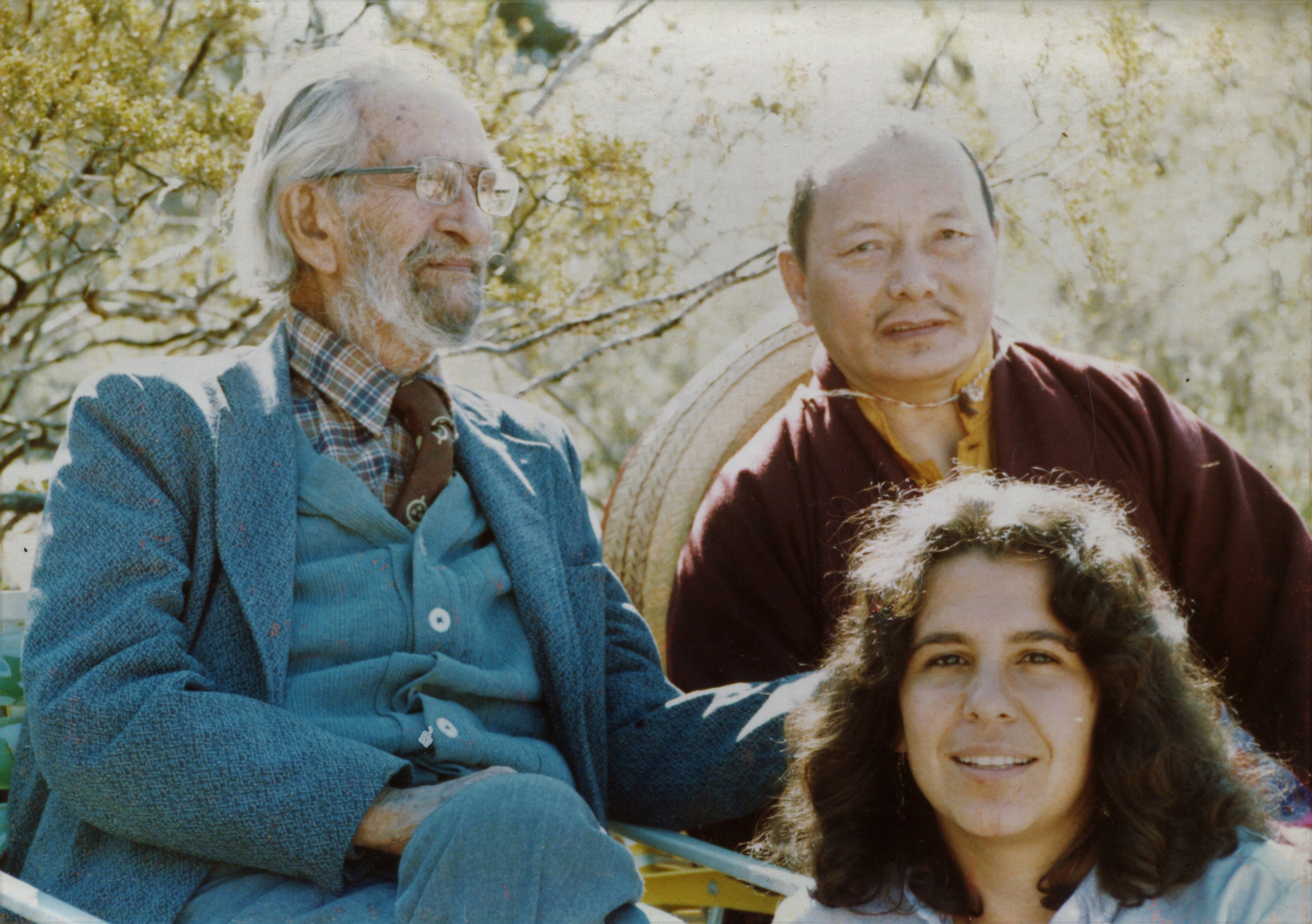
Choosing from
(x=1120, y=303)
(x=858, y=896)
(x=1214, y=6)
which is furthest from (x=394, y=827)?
(x=1120, y=303)

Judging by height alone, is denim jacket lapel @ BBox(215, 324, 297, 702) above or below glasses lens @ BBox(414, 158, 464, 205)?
below

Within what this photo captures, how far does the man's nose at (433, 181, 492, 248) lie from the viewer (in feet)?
7.50

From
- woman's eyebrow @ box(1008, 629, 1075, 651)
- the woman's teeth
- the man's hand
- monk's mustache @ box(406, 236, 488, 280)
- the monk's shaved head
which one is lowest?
the man's hand

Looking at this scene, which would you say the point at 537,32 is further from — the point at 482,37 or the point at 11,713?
the point at 11,713

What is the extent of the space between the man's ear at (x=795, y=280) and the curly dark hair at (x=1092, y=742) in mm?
836

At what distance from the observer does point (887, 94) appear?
128 inches

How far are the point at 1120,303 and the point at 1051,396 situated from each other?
77.0 inches

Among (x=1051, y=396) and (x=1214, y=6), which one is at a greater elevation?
(x=1214, y=6)

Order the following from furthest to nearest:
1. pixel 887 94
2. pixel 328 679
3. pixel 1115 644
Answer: pixel 887 94 → pixel 328 679 → pixel 1115 644

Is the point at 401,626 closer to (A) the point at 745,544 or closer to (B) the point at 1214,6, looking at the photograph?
(A) the point at 745,544

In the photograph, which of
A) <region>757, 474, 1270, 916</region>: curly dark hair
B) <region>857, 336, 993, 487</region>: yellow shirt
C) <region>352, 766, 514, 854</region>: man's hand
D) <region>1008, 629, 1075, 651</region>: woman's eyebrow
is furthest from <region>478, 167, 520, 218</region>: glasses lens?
<region>1008, 629, 1075, 651</region>: woman's eyebrow

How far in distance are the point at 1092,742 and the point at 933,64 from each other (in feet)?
7.10

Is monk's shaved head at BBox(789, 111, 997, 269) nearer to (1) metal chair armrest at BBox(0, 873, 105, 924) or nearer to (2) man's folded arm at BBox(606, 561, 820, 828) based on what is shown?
(2) man's folded arm at BBox(606, 561, 820, 828)

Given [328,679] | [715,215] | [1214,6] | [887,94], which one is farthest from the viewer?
[715,215]
